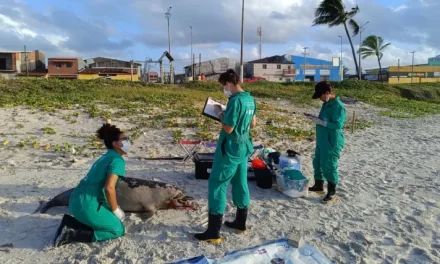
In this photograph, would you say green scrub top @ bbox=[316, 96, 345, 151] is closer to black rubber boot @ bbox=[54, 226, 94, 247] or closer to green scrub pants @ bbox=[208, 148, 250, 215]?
green scrub pants @ bbox=[208, 148, 250, 215]

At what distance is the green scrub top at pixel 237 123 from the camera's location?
371 centimetres

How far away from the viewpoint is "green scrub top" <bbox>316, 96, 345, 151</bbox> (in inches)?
198

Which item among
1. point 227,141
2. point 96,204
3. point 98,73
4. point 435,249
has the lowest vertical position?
point 435,249

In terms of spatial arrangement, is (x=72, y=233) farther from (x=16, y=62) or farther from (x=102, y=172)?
(x=16, y=62)

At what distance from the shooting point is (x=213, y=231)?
3.88 metres

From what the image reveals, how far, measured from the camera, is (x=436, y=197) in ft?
18.1

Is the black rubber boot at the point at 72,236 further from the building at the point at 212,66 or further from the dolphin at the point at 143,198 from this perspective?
the building at the point at 212,66

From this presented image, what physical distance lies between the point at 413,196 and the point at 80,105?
30.7 feet

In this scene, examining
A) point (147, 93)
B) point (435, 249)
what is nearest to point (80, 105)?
point (147, 93)

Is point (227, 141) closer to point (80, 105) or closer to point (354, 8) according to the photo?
point (80, 105)

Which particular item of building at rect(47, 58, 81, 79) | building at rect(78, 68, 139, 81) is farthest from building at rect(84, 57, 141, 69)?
building at rect(47, 58, 81, 79)

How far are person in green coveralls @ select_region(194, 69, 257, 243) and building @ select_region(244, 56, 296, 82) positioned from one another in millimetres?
50247

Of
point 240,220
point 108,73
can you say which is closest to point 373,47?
point 108,73

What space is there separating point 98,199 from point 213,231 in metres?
1.17
